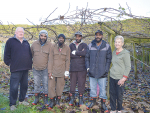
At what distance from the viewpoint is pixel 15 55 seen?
12.0 ft

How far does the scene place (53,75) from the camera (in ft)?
12.5

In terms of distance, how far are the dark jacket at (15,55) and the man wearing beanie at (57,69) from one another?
802 millimetres

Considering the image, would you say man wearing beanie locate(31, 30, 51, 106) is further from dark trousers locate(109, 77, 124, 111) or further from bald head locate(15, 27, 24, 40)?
dark trousers locate(109, 77, 124, 111)

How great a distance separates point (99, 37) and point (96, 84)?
145cm

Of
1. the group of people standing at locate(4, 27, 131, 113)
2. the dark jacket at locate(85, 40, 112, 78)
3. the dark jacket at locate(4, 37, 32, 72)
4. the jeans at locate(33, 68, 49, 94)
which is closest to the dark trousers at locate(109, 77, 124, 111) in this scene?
the group of people standing at locate(4, 27, 131, 113)

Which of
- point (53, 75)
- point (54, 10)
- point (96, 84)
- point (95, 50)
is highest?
point (54, 10)

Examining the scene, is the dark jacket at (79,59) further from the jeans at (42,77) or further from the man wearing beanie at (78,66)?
the jeans at (42,77)

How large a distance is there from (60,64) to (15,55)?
4.50 feet

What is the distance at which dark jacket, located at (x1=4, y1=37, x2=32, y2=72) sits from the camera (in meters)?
3.64

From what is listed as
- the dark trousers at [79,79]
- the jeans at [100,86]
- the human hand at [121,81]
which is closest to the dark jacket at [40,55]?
the dark trousers at [79,79]

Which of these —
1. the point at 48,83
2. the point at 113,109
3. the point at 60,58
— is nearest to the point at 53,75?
the point at 48,83

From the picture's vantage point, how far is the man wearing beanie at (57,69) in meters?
3.81

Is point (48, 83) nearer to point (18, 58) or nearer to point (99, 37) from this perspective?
point (18, 58)

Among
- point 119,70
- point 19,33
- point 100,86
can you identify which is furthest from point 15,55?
point 119,70
